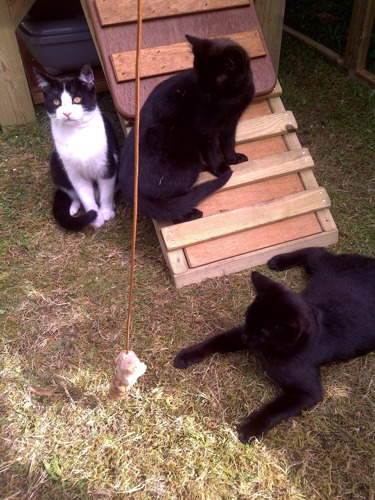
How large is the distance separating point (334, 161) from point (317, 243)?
38.9 inches

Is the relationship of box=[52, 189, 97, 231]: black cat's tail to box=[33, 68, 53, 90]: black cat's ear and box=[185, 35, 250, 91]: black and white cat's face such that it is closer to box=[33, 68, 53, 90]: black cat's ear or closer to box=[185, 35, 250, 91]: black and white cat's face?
box=[33, 68, 53, 90]: black cat's ear

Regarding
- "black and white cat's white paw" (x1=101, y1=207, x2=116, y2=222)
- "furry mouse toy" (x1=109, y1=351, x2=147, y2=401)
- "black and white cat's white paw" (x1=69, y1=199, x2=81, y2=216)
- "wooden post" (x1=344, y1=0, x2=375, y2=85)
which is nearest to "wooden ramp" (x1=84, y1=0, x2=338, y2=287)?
"black and white cat's white paw" (x1=101, y1=207, x2=116, y2=222)

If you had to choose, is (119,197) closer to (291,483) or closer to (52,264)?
(52,264)

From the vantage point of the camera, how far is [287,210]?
244 cm

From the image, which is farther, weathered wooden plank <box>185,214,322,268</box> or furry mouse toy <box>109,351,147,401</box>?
weathered wooden plank <box>185,214,322,268</box>

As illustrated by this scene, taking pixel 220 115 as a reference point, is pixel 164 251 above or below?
below

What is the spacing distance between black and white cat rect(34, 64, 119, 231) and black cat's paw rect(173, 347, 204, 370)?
1036 millimetres

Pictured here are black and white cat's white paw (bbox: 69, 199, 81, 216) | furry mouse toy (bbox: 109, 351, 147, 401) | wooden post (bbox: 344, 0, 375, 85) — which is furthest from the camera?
wooden post (bbox: 344, 0, 375, 85)

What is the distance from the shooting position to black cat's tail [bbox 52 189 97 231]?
2.52 m

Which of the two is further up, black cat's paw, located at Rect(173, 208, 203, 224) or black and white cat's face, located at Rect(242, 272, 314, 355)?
black and white cat's face, located at Rect(242, 272, 314, 355)

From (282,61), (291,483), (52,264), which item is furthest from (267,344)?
(282,61)

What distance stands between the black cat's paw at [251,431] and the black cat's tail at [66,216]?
1441mm

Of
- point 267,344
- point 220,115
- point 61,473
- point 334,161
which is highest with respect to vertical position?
point 220,115

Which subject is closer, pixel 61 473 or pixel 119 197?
pixel 61 473
